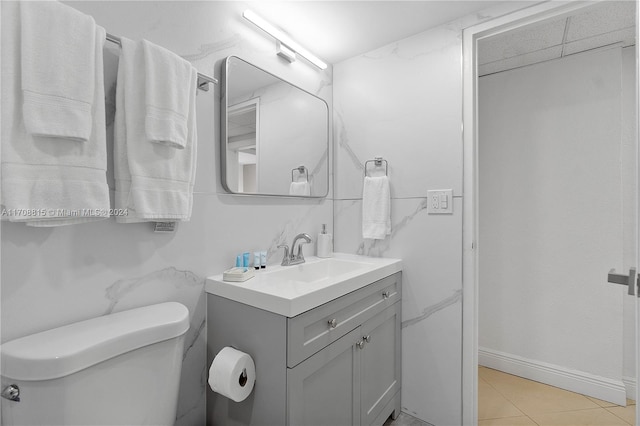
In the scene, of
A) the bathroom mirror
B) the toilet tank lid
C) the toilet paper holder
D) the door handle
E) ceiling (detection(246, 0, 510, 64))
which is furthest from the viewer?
ceiling (detection(246, 0, 510, 64))

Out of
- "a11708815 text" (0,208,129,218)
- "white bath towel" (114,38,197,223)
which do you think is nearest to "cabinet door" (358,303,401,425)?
"white bath towel" (114,38,197,223)

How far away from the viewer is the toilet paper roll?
40.3 inches

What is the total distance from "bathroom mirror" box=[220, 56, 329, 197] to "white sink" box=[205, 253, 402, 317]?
41 cm

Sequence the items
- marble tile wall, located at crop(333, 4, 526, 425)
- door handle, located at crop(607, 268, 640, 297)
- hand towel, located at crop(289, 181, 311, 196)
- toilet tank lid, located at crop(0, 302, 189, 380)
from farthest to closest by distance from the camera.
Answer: hand towel, located at crop(289, 181, 311, 196) → marble tile wall, located at crop(333, 4, 526, 425) → door handle, located at crop(607, 268, 640, 297) → toilet tank lid, located at crop(0, 302, 189, 380)

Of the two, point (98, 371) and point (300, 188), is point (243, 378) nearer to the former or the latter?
point (98, 371)

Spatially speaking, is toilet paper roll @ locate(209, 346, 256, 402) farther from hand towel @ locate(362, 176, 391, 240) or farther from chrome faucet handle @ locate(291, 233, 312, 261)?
hand towel @ locate(362, 176, 391, 240)

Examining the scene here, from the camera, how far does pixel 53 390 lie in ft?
2.39

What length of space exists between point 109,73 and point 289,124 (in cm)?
87

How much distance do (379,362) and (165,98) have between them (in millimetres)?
1454

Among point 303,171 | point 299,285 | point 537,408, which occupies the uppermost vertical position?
point 303,171

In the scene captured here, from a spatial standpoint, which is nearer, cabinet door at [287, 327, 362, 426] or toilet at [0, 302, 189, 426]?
toilet at [0, 302, 189, 426]

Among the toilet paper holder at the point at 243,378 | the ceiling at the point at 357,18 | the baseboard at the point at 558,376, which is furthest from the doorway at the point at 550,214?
the toilet paper holder at the point at 243,378

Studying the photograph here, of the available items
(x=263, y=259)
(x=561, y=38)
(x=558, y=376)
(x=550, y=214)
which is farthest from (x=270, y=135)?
(x=558, y=376)

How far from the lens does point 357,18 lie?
1.59 m
